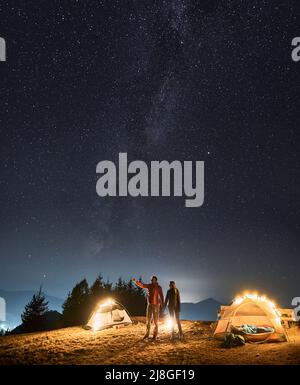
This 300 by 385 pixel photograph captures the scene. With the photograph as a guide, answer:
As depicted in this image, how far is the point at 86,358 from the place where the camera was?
356 inches

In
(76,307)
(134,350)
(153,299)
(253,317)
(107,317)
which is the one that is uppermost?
(153,299)

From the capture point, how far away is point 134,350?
9812mm

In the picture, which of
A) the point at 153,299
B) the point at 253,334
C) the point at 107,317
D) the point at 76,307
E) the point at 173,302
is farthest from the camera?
the point at 76,307

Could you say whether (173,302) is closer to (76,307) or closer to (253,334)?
(253,334)

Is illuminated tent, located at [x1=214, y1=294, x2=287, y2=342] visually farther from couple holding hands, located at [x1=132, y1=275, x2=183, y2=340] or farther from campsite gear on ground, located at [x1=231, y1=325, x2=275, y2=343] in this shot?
couple holding hands, located at [x1=132, y1=275, x2=183, y2=340]

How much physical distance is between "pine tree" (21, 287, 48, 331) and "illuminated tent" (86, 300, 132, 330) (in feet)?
137

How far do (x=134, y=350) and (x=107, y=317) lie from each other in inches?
211

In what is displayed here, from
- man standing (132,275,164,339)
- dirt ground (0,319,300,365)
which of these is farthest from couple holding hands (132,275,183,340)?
dirt ground (0,319,300,365)

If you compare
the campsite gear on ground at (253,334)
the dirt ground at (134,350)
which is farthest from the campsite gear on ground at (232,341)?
the campsite gear on ground at (253,334)

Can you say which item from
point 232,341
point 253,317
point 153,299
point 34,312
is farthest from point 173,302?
point 34,312
